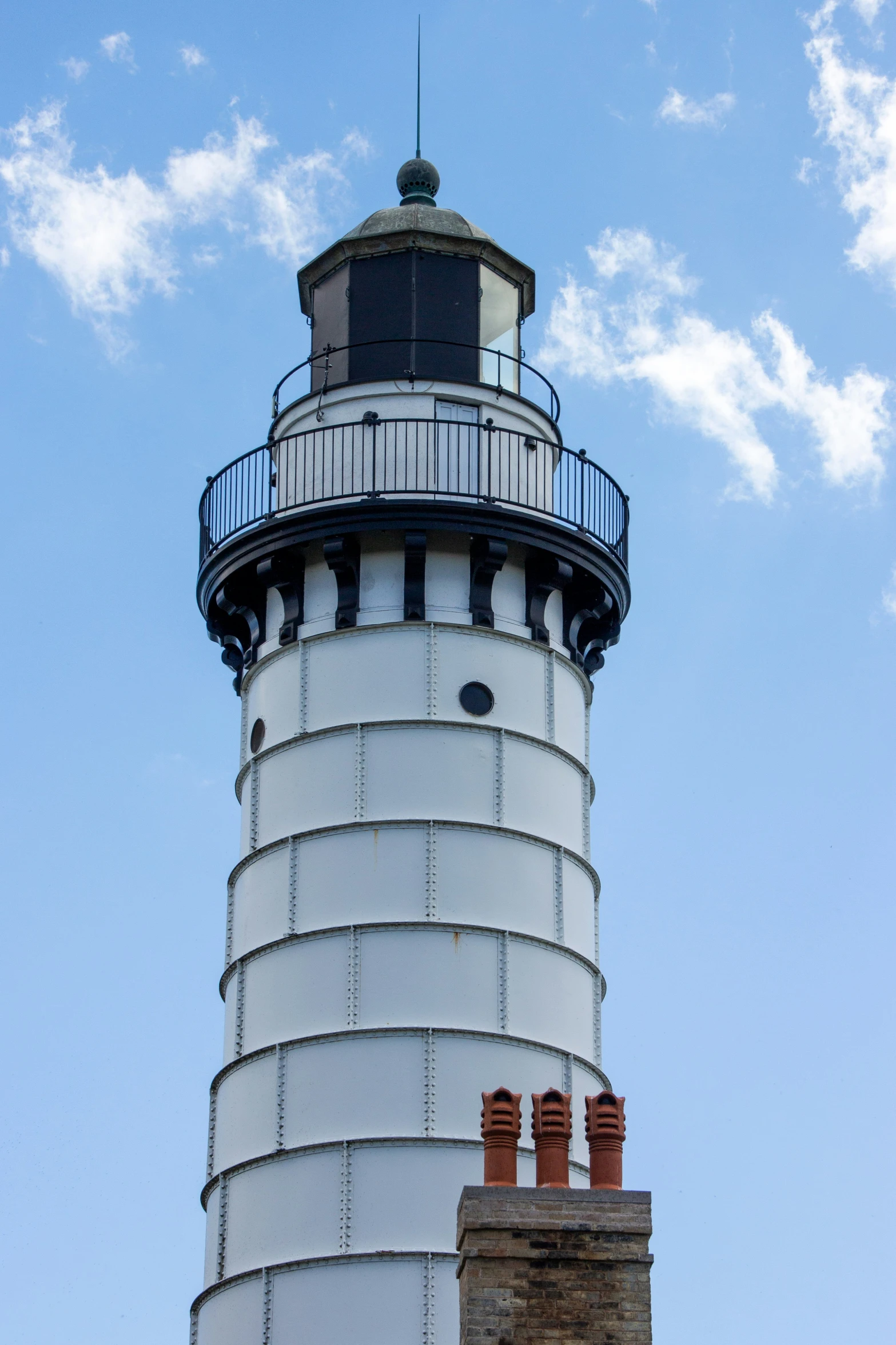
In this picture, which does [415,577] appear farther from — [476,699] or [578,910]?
[578,910]

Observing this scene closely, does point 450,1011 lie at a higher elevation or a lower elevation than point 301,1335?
higher

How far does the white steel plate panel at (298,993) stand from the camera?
26.6 metres

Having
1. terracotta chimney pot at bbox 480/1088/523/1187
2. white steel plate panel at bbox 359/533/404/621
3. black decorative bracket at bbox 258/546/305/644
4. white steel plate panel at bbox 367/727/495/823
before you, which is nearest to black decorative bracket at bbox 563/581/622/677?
white steel plate panel at bbox 359/533/404/621

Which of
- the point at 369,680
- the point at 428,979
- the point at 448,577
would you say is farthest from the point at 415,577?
the point at 428,979

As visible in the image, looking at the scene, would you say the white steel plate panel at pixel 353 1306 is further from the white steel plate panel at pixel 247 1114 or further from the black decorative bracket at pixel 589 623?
the black decorative bracket at pixel 589 623

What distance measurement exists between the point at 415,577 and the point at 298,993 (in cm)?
553

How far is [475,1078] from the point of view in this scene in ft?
85.7

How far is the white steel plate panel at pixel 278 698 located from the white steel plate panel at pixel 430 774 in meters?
1.31

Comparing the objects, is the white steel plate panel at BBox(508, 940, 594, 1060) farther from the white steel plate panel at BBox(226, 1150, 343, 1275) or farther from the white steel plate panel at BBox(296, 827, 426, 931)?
the white steel plate panel at BBox(226, 1150, 343, 1275)

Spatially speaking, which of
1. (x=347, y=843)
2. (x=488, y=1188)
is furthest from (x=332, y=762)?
(x=488, y=1188)

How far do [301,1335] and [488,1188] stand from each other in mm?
6718

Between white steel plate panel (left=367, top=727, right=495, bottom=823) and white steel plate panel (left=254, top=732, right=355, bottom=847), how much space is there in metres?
0.31

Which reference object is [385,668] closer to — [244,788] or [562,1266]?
[244,788]

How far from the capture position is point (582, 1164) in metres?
26.7
